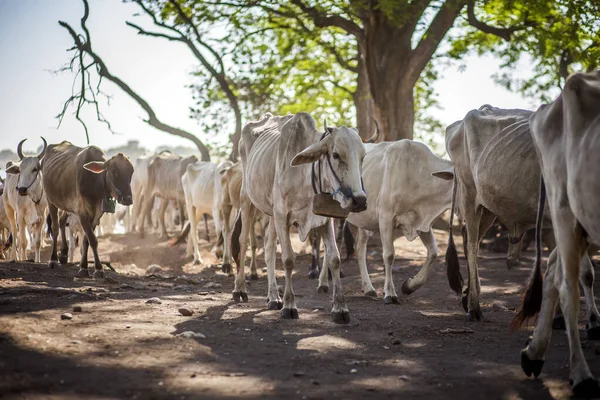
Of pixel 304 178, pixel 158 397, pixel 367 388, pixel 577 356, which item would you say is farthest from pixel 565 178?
pixel 304 178

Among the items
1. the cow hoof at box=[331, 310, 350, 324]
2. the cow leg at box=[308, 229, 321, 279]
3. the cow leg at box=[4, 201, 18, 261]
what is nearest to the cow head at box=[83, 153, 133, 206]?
the cow leg at box=[308, 229, 321, 279]

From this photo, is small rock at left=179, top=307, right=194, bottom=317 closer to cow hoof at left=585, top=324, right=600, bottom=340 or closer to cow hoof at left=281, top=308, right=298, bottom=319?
cow hoof at left=281, top=308, right=298, bottom=319

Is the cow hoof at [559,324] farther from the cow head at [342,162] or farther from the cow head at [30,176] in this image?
the cow head at [30,176]

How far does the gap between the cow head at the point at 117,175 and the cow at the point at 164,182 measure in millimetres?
9354

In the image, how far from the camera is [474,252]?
7430 millimetres

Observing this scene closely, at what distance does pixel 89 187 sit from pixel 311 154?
4966 mm

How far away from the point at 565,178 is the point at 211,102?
1810 cm

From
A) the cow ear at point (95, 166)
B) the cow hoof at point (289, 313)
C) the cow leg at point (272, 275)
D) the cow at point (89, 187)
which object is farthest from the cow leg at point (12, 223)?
the cow hoof at point (289, 313)

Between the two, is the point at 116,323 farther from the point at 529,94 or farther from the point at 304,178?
the point at 529,94

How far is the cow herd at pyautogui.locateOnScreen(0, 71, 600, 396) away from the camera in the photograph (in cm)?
439

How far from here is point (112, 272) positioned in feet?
36.1

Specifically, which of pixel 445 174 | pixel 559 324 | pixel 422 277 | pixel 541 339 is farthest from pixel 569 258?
pixel 422 277

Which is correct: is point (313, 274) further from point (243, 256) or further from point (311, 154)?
point (311, 154)

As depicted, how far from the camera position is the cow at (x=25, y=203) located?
12.9 meters
